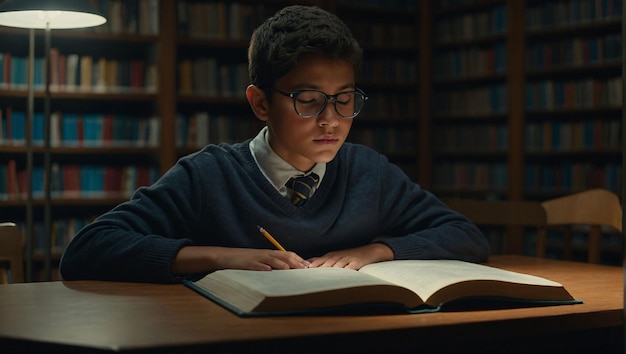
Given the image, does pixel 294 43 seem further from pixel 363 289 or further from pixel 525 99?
pixel 525 99

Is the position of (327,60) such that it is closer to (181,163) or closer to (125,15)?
(181,163)

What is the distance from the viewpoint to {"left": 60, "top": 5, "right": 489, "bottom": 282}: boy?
4.20 feet

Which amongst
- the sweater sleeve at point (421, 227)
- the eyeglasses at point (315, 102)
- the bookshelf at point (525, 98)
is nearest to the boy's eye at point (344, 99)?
the eyeglasses at point (315, 102)

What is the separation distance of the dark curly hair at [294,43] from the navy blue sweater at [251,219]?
0.20 m

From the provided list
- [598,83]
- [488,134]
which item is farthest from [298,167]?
[488,134]

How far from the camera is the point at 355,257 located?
4.40 ft

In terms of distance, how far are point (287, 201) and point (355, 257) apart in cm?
22

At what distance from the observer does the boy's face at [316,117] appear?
4.54 feet

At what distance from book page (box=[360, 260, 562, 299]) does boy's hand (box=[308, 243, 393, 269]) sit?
Answer: 30mm

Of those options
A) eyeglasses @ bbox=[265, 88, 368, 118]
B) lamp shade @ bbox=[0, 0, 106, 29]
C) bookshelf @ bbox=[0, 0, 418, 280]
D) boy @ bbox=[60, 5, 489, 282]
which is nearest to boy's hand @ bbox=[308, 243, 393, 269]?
boy @ bbox=[60, 5, 489, 282]

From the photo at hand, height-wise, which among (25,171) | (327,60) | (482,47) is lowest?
(25,171)

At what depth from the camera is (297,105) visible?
1.38m

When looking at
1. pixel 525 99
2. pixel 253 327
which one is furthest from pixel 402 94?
pixel 253 327

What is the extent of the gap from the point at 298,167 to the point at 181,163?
0.23 m
